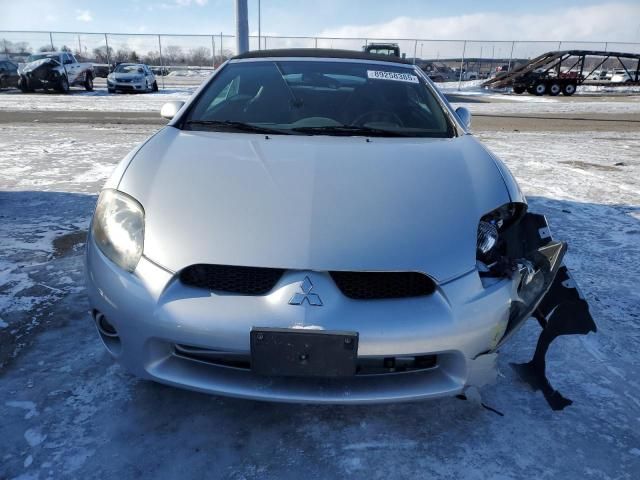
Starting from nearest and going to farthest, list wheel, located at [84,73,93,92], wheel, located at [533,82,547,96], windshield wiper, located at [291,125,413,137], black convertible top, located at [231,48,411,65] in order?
windshield wiper, located at [291,125,413,137], black convertible top, located at [231,48,411,65], wheel, located at [84,73,93,92], wheel, located at [533,82,547,96]

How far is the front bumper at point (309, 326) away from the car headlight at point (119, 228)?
2.0 inches

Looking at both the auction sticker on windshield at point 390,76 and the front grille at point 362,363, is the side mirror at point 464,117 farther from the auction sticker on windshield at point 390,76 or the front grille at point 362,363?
the front grille at point 362,363

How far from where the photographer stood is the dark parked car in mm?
18781

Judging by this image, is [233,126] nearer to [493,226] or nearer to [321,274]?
[321,274]

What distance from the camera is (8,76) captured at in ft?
61.8

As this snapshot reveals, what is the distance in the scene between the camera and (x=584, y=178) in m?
5.59

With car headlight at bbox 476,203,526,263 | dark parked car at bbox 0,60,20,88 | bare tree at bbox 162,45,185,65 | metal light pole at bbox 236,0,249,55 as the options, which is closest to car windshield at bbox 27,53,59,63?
dark parked car at bbox 0,60,20,88

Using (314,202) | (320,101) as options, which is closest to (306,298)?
(314,202)

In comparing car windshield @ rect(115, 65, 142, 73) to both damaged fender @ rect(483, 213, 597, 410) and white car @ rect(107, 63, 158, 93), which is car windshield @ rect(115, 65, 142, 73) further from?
damaged fender @ rect(483, 213, 597, 410)

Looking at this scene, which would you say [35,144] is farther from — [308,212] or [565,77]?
[565,77]

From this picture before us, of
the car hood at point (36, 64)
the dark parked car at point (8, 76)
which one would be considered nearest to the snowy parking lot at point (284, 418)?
Answer: the car hood at point (36, 64)

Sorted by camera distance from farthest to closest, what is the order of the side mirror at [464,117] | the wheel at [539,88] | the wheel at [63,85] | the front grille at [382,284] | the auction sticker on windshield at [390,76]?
the wheel at [539,88] → the wheel at [63,85] → the auction sticker on windshield at [390,76] → the side mirror at [464,117] → the front grille at [382,284]

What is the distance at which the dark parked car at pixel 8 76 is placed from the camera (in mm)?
18781

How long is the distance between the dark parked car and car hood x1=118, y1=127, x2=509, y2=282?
21300 mm
